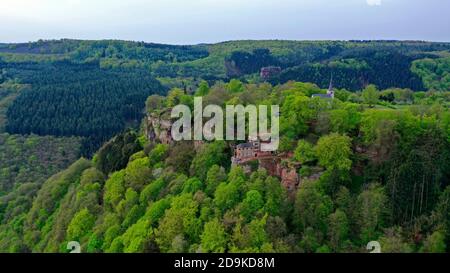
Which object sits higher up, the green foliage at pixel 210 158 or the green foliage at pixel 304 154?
the green foliage at pixel 304 154

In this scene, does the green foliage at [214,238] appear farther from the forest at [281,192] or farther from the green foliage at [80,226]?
Answer: the green foliage at [80,226]

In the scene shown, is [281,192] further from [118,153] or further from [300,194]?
[118,153]

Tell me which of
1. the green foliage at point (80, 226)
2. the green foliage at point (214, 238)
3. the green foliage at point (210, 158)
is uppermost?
the green foliage at point (210, 158)

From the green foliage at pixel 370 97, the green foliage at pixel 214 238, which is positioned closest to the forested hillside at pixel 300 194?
the green foliage at pixel 214 238

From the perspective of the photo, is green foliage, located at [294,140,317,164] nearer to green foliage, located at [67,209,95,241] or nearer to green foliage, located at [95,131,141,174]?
green foliage, located at [95,131,141,174]

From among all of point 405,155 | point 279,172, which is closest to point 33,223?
point 279,172

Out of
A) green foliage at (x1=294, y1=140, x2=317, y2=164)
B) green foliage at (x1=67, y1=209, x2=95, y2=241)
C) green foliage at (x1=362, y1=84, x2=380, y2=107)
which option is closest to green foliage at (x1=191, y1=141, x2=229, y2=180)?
green foliage at (x1=294, y1=140, x2=317, y2=164)

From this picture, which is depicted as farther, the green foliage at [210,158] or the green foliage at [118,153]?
the green foliage at [118,153]
